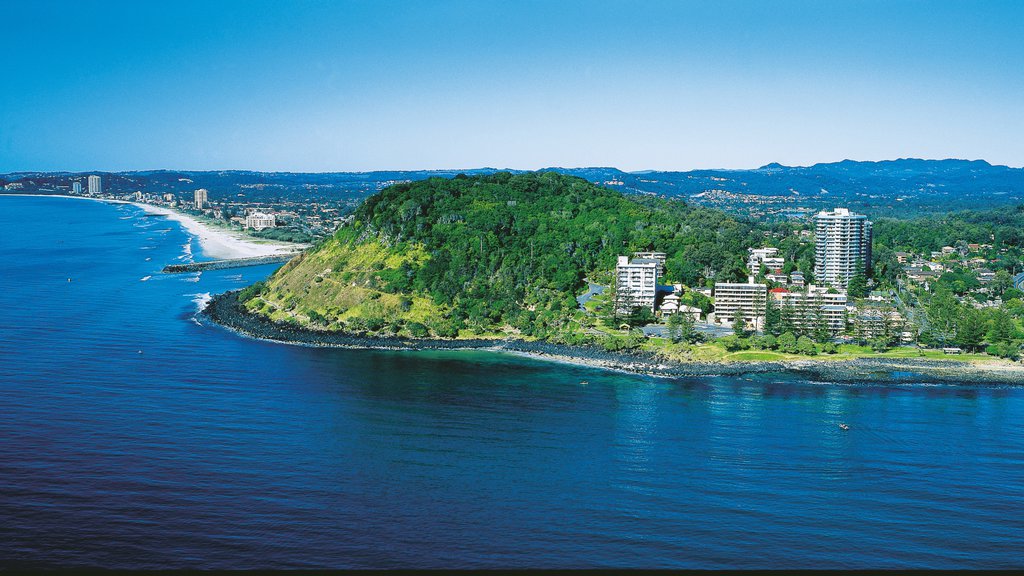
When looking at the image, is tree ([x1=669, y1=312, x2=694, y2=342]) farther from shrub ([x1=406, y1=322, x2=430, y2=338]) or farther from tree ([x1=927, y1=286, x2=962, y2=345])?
shrub ([x1=406, y1=322, x2=430, y2=338])

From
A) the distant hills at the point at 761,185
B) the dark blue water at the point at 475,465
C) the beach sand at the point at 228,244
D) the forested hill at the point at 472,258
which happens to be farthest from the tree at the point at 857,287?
the distant hills at the point at 761,185

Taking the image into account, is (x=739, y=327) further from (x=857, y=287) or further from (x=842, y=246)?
(x=842, y=246)

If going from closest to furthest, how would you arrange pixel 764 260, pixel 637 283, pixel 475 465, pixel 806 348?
pixel 475 465 < pixel 806 348 < pixel 637 283 < pixel 764 260

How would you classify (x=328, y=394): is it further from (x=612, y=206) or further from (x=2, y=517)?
(x=612, y=206)

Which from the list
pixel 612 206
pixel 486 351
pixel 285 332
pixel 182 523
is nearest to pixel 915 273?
pixel 612 206

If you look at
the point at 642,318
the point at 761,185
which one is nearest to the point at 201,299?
the point at 642,318
